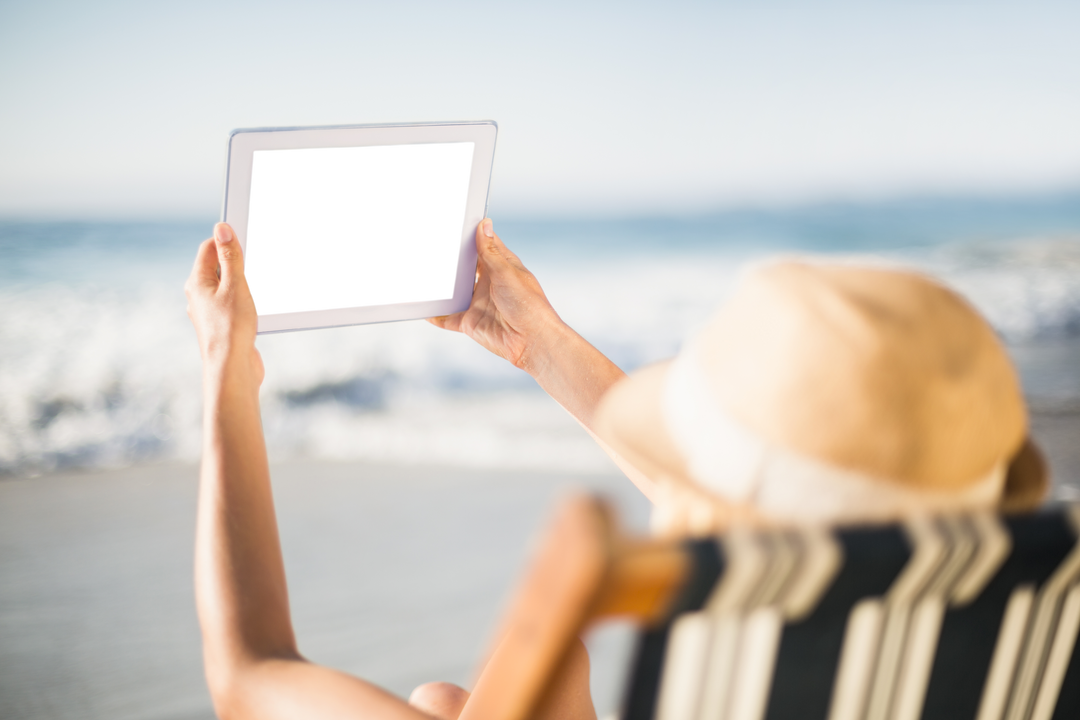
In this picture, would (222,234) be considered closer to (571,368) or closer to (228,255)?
(228,255)

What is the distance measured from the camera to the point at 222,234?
97cm

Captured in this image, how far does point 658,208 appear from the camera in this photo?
7.41m

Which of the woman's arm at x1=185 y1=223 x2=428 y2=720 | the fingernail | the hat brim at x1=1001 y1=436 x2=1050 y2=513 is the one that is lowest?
the woman's arm at x1=185 y1=223 x2=428 y2=720

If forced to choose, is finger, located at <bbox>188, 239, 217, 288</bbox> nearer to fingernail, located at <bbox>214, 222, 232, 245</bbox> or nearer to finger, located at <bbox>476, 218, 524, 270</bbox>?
fingernail, located at <bbox>214, 222, 232, 245</bbox>

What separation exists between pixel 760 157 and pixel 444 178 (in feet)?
22.0

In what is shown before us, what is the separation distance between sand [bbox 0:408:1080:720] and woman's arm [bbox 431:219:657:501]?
0.75 m

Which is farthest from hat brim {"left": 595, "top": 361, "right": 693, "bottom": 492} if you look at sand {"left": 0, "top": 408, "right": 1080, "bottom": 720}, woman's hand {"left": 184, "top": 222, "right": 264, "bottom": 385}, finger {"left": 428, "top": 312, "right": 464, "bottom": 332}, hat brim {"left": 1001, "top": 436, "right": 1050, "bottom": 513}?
sand {"left": 0, "top": 408, "right": 1080, "bottom": 720}

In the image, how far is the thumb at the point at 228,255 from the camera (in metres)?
0.89

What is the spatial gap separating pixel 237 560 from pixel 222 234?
0.42 metres

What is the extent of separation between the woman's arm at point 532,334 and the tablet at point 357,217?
0.03m

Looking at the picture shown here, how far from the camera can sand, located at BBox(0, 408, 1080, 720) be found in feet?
6.59

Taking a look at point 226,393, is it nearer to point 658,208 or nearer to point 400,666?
point 400,666

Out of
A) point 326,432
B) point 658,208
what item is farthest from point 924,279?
point 658,208

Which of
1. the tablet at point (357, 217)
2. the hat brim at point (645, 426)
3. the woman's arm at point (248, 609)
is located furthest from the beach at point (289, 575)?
the hat brim at point (645, 426)
